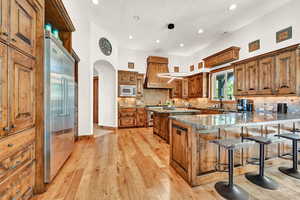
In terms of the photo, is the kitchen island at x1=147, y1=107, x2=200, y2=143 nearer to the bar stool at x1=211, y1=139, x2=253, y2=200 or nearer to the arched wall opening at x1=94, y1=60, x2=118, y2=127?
the arched wall opening at x1=94, y1=60, x2=118, y2=127

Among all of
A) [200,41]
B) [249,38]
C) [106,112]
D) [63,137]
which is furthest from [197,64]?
[63,137]

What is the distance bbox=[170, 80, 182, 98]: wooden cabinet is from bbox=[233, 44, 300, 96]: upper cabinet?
283 centimetres

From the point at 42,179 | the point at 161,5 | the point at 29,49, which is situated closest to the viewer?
the point at 29,49

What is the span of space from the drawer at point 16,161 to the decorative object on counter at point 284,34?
209 inches

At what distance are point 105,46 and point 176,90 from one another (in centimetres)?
380

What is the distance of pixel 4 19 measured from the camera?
3.57ft

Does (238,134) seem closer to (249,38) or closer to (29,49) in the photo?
(29,49)

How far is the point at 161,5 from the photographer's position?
322 cm

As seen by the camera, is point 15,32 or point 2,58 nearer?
point 2,58

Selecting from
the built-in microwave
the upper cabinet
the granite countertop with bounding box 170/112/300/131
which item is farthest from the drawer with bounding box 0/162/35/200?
the upper cabinet

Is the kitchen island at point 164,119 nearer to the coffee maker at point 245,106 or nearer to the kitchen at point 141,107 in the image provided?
the kitchen at point 141,107

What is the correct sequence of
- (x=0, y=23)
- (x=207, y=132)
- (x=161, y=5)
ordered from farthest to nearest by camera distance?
(x=161, y=5)
(x=207, y=132)
(x=0, y=23)

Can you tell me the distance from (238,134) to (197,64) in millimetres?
4821

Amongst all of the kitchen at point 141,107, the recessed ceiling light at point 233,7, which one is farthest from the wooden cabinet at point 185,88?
the recessed ceiling light at point 233,7
